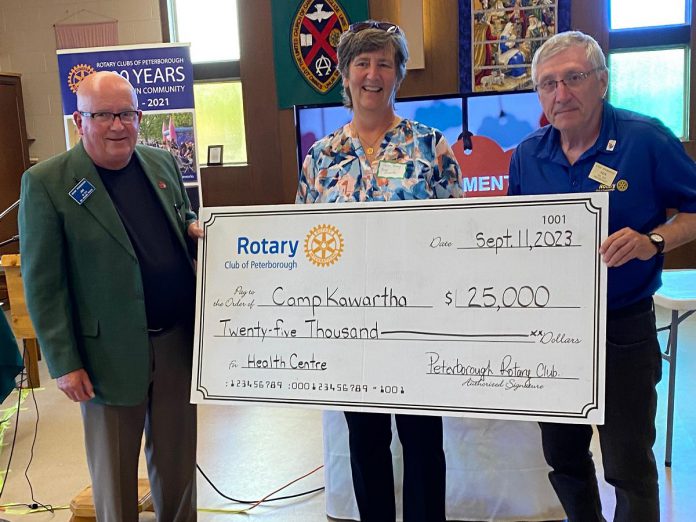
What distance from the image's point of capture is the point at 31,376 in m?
3.86

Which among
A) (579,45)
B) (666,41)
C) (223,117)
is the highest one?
(666,41)

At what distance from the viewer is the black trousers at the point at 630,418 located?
1443 mm

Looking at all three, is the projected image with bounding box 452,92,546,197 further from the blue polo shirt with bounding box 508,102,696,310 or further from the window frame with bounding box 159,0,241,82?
the blue polo shirt with bounding box 508,102,696,310

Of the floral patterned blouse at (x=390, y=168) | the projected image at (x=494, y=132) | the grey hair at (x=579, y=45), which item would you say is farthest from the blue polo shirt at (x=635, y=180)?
the projected image at (x=494, y=132)

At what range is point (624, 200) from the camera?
1.41 m

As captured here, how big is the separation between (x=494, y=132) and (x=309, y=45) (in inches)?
77.0

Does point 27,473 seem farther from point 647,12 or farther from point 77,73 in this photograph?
point 647,12

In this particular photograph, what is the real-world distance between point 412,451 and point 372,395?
224 millimetres

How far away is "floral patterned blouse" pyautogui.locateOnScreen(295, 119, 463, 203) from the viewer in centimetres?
162

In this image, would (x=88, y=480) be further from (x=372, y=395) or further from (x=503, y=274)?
(x=503, y=274)

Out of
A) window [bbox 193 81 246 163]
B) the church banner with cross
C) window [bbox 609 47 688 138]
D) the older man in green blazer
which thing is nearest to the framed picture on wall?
window [bbox 193 81 246 163]

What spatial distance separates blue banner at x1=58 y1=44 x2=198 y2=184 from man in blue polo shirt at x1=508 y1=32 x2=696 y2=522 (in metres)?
2.86

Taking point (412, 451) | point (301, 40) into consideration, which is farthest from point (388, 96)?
point (301, 40)

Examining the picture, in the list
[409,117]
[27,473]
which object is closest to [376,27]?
[27,473]
